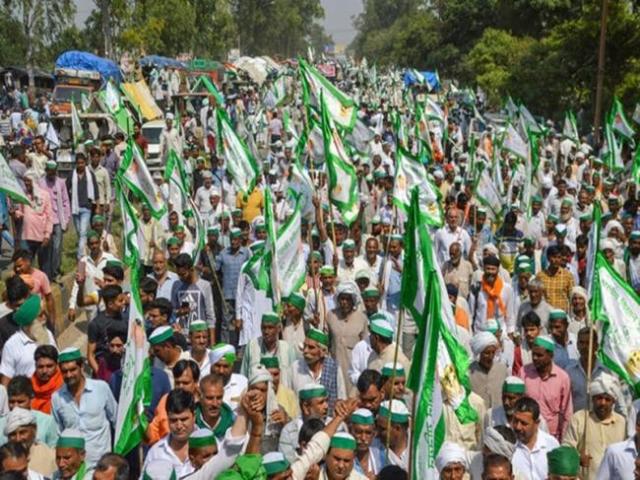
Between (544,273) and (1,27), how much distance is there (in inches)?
1604

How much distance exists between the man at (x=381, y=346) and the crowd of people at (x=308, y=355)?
13mm

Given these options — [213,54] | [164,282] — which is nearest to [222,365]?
[164,282]

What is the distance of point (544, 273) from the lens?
8.33m

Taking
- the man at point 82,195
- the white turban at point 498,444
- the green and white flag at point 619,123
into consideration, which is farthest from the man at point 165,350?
the green and white flag at point 619,123

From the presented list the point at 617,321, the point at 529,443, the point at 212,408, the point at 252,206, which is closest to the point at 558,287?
the point at 617,321

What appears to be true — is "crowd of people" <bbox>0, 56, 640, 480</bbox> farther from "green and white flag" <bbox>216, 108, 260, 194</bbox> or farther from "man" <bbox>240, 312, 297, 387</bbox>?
"green and white flag" <bbox>216, 108, 260, 194</bbox>

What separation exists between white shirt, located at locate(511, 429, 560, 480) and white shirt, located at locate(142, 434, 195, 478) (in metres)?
1.63

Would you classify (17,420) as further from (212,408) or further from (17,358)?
(17,358)

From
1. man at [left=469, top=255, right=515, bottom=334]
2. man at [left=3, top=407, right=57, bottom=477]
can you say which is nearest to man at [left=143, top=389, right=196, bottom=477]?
man at [left=3, top=407, right=57, bottom=477]

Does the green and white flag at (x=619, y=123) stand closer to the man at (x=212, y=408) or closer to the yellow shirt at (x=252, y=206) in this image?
the yellow shirt at (x=252, y=206)

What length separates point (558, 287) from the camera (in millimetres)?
8211

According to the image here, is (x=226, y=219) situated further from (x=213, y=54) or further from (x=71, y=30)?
(x=213, y=54)

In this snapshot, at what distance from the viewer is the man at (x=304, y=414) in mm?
5398

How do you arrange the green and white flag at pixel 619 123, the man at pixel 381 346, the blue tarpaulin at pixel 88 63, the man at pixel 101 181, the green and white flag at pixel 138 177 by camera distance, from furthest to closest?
the blue tarpaulin at pixel 88 63 → the green and white flag at pixel 619 123 → the man at pixel 101 181 → the green and white flag at pixel 138 177 → the man at pixel 381 346
